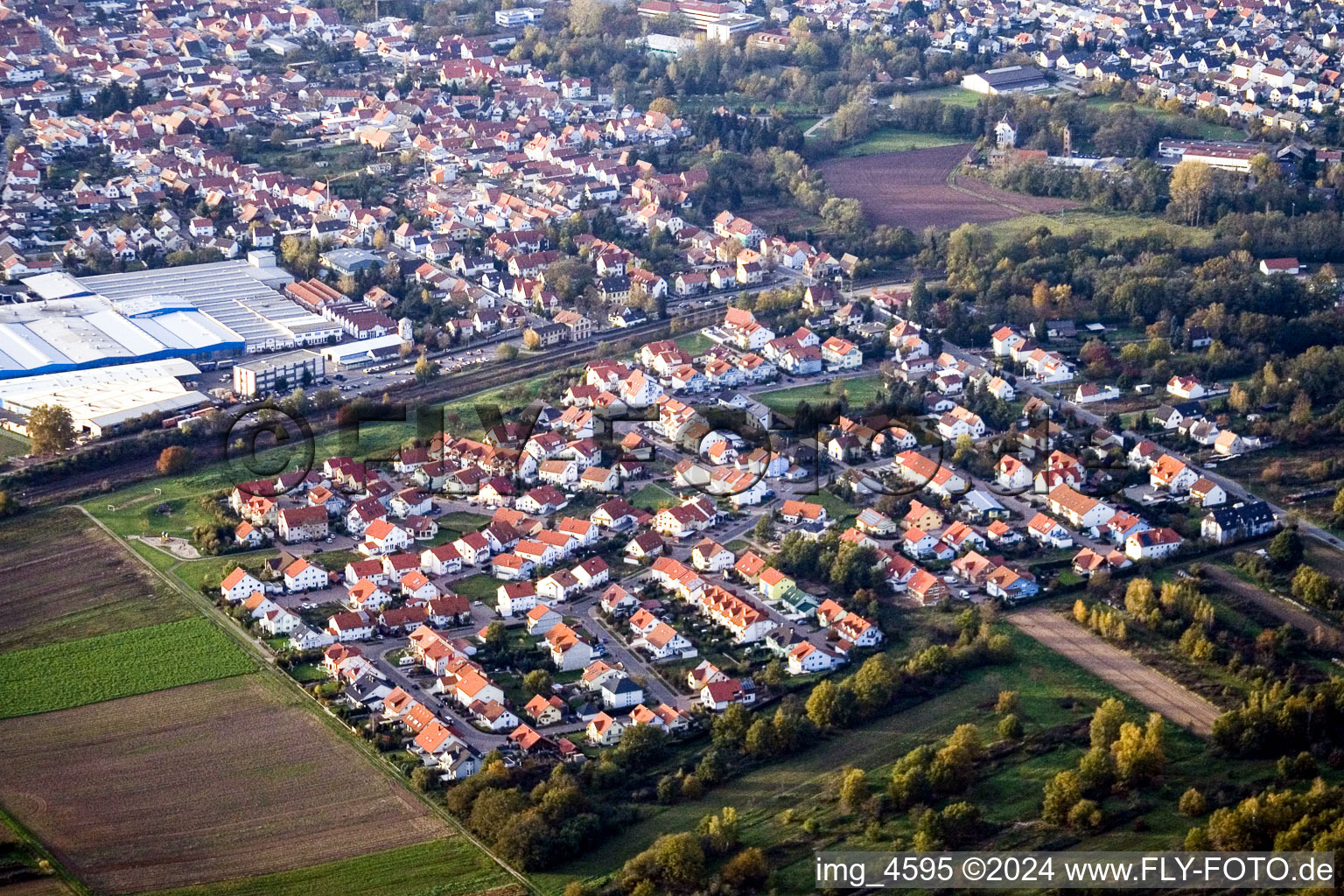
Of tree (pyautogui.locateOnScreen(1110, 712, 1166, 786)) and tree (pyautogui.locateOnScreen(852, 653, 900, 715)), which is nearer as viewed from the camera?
tree (pyautogui.locateOnScreen(1110, 712, 1166, 786))

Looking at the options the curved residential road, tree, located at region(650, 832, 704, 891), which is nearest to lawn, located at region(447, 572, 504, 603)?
tree, located at region(650, 832, 704, 891)

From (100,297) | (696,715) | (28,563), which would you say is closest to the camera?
(696,715)

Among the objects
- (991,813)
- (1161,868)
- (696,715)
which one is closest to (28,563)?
(696,715)

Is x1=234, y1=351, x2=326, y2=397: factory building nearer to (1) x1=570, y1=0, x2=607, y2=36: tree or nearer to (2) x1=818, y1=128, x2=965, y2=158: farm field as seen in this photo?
(2) x1=818, y1=128, x2=965, y2=158: farm field

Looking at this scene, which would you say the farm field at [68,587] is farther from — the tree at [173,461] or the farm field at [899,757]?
the farm field at [899,757]

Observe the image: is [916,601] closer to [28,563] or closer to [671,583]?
[671,583]
